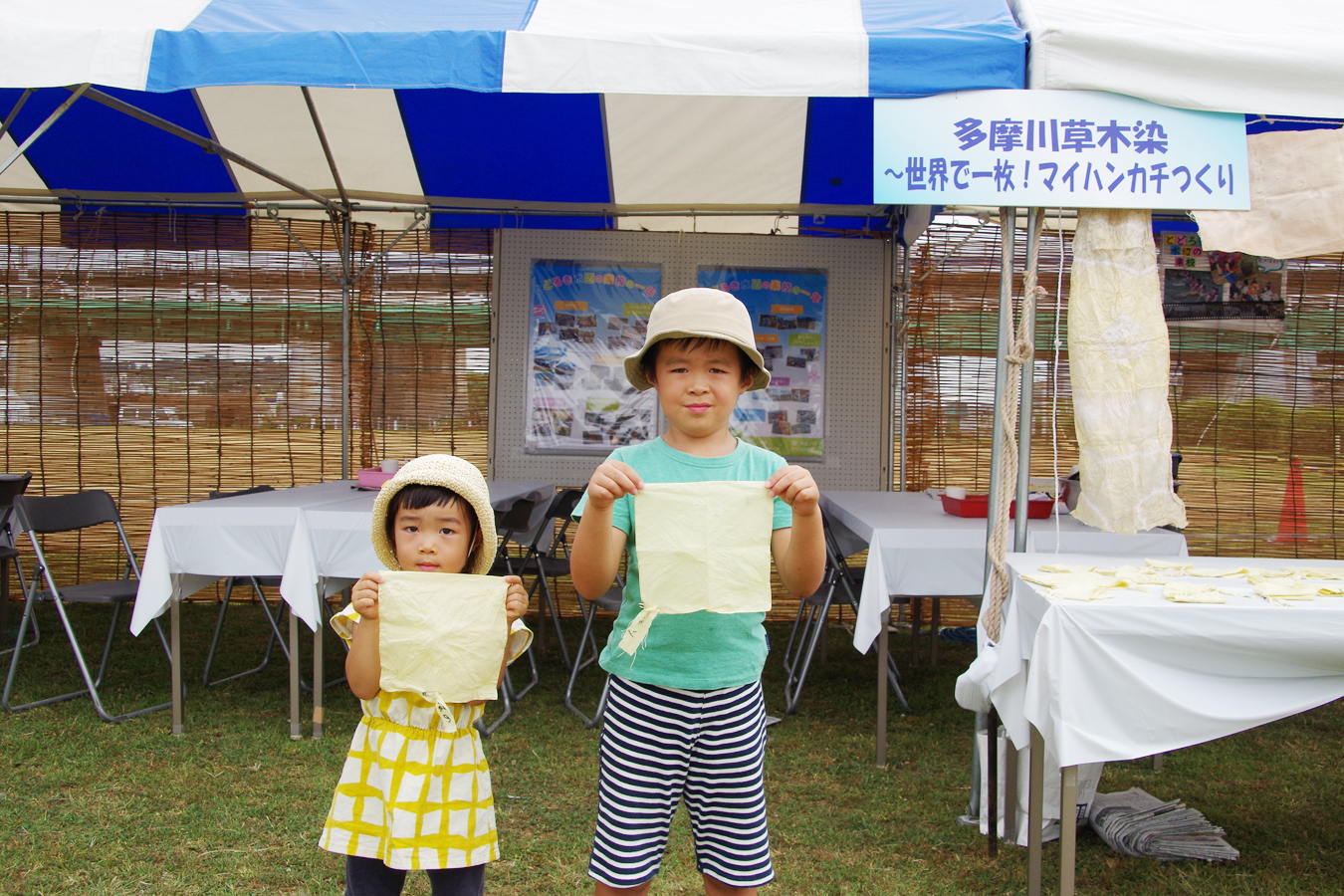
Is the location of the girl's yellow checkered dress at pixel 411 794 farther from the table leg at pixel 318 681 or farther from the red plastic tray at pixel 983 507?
the red plastic tray at pixel 983 507

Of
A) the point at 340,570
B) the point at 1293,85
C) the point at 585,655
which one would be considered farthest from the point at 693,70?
the point at 585,655

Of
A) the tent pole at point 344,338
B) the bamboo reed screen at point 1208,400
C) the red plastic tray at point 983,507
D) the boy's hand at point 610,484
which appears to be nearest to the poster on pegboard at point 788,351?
the bamboo reed screen at point 1208,400

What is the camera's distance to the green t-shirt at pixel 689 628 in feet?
5.82

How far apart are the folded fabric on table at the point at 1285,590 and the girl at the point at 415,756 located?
1697mm

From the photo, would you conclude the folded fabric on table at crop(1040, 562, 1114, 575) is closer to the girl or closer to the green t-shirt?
the green t-shirt

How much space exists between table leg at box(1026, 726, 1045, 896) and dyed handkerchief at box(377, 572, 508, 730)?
1.35 m

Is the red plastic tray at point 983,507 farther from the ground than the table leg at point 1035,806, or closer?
farther from the ground

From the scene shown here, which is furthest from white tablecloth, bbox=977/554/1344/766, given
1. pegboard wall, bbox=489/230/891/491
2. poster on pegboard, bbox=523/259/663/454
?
poster on pegboard, bbox=523/259/663/454

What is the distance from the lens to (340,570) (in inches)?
145

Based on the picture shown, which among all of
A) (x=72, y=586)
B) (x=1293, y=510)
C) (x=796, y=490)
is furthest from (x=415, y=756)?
(x=1293, y=510)

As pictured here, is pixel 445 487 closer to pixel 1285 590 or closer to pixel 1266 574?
pixel 1285 590

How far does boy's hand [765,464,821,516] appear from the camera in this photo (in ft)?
5.41

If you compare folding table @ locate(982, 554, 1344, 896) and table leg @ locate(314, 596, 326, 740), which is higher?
folding table @ locate(982, 554, 1344, 896)

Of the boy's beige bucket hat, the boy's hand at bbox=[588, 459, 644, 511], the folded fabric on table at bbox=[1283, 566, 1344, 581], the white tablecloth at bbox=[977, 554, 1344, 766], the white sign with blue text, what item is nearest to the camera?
the boy's hand at bbox=[588, 459, 644, 511]
